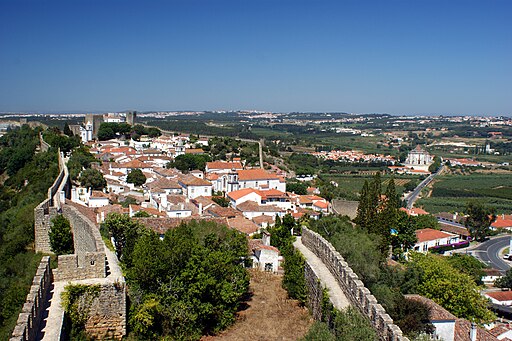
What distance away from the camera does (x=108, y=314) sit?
746 centimetres

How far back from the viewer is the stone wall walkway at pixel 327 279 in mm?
8953

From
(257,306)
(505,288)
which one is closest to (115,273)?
(257,306)

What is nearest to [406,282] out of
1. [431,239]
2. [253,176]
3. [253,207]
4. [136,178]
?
[253,207]

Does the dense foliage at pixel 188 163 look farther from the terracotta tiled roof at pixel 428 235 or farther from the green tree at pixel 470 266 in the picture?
the green tree at pixel 470 266

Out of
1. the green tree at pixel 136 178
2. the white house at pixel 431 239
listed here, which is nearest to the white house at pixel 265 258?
the green tree at pixel 136 178

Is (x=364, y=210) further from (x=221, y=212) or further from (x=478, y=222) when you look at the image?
(x=478, y=222)

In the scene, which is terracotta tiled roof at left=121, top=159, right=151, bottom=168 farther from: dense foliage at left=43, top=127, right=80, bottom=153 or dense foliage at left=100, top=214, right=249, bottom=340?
dense foliage at left=100, top=214, right=249, bottom=340

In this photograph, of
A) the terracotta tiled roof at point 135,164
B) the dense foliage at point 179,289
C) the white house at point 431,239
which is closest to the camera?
the dense foliage at point 179,289

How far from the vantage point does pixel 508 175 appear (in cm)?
9325

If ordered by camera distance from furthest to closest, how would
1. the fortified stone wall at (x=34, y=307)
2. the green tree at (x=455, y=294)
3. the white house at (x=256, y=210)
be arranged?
the white house at (x=256, y=210) < the green tree at (x=455, y=294) < the fortified stone wall at (x=34, y=307)

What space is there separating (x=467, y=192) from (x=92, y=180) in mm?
60046

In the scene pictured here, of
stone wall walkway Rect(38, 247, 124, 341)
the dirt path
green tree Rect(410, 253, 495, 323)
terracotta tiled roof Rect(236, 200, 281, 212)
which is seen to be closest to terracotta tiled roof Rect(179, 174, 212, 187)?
terracotta tiled roof Rect(236, 200, 281, 212)

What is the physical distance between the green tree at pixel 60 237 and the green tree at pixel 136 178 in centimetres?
2276

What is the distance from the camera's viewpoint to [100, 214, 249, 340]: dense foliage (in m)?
8.12
